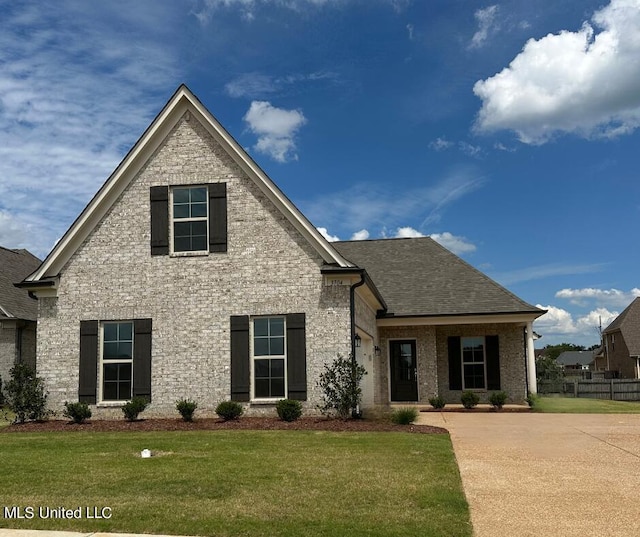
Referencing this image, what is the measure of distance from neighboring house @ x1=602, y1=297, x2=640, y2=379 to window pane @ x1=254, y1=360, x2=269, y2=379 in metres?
35.0

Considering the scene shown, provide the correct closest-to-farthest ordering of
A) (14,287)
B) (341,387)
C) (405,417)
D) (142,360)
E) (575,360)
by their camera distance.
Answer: (405,417), (341,387), (142,360), (14,287), (575,360)

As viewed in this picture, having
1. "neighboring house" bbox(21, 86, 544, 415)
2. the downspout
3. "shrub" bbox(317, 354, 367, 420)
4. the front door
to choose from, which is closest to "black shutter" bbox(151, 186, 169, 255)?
"neighboring house" bbox(21, 86, 544, 415)

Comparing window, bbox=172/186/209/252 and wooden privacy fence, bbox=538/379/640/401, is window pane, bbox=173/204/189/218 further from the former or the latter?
wooden privacy fence, bbox=538/379/640/401

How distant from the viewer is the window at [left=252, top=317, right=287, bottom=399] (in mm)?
15250

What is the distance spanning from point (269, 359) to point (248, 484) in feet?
25.3

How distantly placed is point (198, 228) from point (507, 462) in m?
9.58

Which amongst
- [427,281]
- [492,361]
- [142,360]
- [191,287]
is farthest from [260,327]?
[492,361]

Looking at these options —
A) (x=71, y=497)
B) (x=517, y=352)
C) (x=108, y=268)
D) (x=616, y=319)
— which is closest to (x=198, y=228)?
(x=108, y=268)

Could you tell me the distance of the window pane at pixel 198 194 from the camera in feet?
52.7

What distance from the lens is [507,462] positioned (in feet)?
31.0

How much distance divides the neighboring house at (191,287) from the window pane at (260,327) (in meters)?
0.05

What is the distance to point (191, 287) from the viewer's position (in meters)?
15.7

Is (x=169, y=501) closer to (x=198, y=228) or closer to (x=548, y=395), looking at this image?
(x=198, y=228)

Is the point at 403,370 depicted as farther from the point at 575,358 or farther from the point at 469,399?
the point at 575,358
